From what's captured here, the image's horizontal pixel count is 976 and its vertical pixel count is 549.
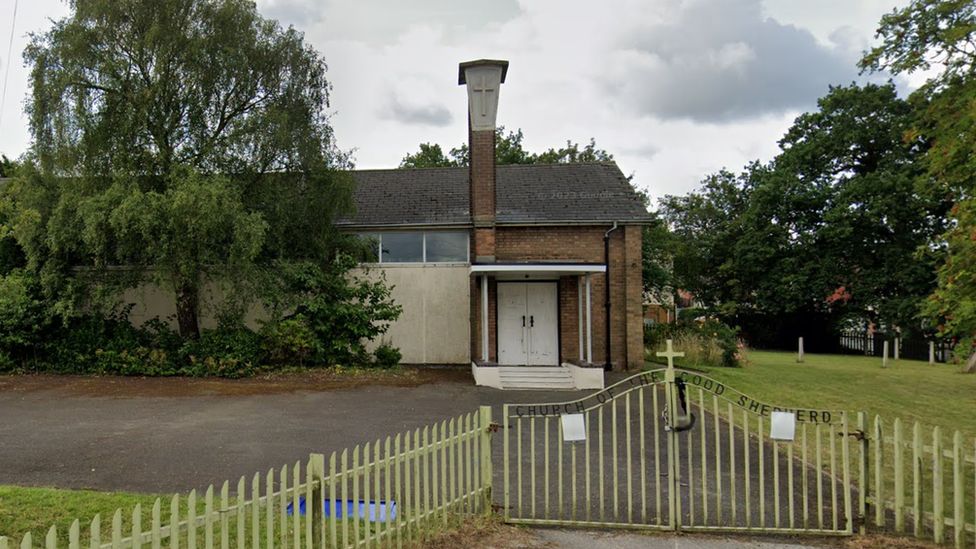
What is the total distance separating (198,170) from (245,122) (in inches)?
66.6

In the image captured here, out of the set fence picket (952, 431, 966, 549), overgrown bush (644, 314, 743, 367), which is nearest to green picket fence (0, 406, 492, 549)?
fence picket (952, 431, 966, 549)

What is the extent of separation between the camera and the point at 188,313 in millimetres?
14711

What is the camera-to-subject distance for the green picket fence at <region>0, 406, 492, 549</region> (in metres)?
2.78

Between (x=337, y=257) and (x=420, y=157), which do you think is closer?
(x=337, y=257)

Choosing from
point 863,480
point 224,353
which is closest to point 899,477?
point 863,480

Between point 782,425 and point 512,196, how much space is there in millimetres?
13287

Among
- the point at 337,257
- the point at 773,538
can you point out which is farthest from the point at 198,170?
the point at 773,538

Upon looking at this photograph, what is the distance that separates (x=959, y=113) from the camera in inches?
318

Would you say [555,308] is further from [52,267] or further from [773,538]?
[52,267]

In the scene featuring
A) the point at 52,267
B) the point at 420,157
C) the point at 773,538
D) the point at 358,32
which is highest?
the point at 420,157

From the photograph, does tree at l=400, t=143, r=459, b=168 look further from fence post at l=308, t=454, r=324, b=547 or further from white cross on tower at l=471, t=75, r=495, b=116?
fence post at l=308, t=454, r=324, b=547

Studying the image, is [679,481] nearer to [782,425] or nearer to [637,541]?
[637,541]

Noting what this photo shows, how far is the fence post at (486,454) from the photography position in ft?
16.3

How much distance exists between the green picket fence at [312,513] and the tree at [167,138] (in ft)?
28.4
